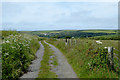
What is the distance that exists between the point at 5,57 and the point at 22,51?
6.37 ft

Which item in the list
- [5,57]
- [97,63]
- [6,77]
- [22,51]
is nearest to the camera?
[6,77]

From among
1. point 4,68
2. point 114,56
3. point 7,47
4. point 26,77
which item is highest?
point 7,47

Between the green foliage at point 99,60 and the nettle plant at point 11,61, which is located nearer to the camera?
the nettle plant at point 11,61

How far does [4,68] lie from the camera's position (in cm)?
720

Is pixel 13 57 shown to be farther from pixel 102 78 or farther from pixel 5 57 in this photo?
pixel 102 78

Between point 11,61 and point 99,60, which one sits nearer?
point 11,61

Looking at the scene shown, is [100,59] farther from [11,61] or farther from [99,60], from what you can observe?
[11,61]

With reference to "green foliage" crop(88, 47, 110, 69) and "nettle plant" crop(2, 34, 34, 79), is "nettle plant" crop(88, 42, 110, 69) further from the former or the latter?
"nettle plant" crop(2, 34, 34, 79)

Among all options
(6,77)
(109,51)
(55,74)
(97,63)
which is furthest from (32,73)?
(109,51)

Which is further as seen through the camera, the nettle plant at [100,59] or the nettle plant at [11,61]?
the nettle plant at [100,59]

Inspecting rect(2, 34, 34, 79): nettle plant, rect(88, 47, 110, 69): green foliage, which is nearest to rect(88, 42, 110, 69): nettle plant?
rect(88, 47, 110, 69): green foliage

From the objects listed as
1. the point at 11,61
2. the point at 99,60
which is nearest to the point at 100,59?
the point at 99,60

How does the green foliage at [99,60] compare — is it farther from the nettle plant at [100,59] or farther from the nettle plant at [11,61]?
the nettle plant at [11,61]

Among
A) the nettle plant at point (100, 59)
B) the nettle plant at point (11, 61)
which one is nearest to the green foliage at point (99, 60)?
the nettle plant at point (100, 59)
